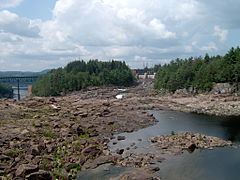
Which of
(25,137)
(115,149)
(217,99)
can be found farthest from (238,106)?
(25,137)

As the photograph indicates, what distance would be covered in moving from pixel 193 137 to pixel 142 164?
13.1m

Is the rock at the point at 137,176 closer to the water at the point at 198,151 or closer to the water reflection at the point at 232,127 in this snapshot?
the water at the point at 198,151

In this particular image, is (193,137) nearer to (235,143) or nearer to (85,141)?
(235,143)

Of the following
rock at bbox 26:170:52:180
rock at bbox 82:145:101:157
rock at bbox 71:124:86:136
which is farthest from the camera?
rock at bbox 71:124:86:136

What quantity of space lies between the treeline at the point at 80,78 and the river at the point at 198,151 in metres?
92.7

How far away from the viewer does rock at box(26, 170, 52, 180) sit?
78.2 ft

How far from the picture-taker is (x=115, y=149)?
3584 cm

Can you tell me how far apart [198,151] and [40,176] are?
20.5 metres

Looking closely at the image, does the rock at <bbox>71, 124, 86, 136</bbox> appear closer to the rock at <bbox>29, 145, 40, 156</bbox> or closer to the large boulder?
the rock at <bbox>29, 145, 40, 156</bbox>

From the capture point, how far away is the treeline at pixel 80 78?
463ft

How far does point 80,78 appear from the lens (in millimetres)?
147375

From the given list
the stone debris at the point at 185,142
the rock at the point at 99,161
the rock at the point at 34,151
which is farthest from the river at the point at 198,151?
the rock at the point at 34,151

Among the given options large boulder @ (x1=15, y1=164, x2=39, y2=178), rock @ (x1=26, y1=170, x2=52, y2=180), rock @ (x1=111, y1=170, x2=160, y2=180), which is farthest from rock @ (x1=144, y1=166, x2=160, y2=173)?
large boulder @ (x1=15, y1=164, x2=39, y2=178)

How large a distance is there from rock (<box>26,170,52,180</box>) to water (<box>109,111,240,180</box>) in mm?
11454
